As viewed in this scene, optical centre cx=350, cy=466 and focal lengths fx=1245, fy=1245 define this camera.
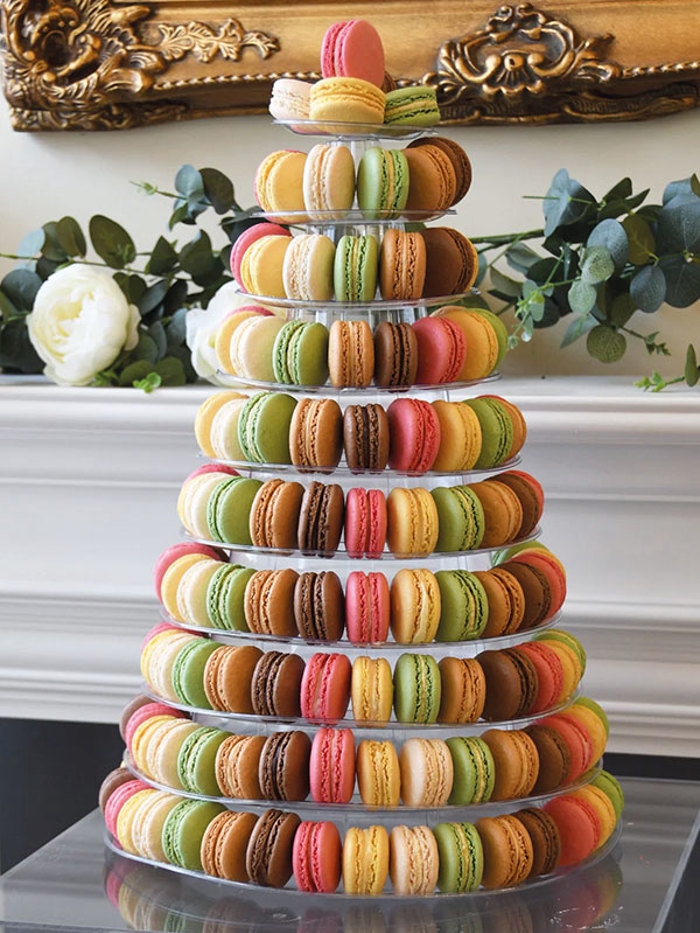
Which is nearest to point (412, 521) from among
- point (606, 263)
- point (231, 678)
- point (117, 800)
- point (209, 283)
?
point (231, 678)

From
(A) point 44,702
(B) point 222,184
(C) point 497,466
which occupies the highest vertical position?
(B) point 222,184

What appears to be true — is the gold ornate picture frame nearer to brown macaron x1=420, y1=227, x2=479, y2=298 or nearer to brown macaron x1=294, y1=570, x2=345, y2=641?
brown macaron x1=420, y1=227, x2=479, y2=298

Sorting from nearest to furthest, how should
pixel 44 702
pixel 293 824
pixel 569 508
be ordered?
pixel 293 824, pixel 569 508, pixel 44 702

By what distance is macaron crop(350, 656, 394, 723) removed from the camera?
0.65m

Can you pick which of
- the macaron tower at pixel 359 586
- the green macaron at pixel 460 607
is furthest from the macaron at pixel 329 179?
the green macaron at pixel 460 607

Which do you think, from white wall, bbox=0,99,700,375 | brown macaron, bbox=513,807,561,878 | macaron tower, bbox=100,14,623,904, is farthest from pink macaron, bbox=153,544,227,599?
white wall, bbox=0,99,700,375

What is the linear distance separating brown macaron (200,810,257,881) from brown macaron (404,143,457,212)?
344 millimetres

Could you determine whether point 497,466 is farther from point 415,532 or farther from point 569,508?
point 569,508

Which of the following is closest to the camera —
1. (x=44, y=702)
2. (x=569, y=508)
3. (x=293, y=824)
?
(x=293, y=824)

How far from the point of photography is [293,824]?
651 mm

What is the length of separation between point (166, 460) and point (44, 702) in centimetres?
25

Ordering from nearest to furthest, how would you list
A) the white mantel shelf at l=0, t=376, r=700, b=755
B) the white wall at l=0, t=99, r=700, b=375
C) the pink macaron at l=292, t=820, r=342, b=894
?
the pink macaron at l=292, t=820, r=342, b=894, the white mantel shelf at l=0, t=376, r=700, b=755, the white wall at l=0, t=99, r=700, b=375

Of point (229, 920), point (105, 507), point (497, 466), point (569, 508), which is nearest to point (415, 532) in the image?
point (497, 466)

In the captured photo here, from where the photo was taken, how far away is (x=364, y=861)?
25.1 inches
